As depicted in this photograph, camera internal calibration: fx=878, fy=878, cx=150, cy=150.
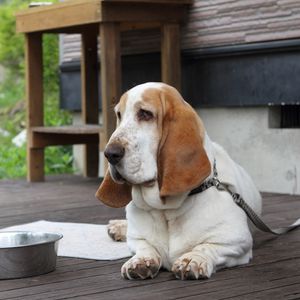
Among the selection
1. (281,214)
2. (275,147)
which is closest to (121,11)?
(275,147)

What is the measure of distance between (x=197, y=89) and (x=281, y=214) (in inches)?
68.5

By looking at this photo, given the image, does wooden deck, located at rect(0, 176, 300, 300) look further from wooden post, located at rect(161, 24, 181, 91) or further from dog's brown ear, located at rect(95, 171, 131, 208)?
wooden post, located at rect(161, 24, 181, 91)

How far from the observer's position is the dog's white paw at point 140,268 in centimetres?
314

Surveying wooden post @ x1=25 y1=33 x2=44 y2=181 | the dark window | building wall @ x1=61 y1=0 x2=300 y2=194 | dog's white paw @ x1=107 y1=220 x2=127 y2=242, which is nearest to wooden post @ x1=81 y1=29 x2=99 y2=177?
wooden post @ x1=25 y1=33 x2=44 y2=181

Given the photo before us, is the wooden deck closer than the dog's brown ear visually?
Yes

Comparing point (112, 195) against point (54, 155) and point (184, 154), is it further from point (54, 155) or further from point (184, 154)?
point (54, 155)

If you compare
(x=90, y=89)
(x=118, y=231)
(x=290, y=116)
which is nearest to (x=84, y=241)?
(x=118, y=231)

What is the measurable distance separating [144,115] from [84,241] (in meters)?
1.06

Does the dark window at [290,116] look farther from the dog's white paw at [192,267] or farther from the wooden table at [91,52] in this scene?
the dog's white paw at [192,267]

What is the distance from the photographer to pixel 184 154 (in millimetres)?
3107

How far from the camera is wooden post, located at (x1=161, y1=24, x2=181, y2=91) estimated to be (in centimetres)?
610

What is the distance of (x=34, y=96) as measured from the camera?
6820 millimetres

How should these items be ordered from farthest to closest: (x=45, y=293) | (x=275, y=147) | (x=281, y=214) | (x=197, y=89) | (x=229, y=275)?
(x=197, y=89), (x=275, y=147), (x=281, y=214), (x=229, y=275), (x=45, y=293)

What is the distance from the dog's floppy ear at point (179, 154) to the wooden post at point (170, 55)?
297 centimetres
